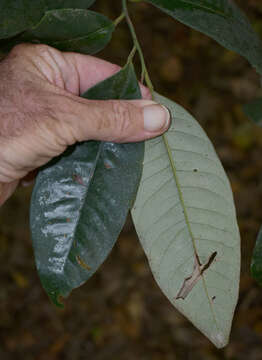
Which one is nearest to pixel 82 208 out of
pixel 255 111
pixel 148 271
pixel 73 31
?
pixel 73 31

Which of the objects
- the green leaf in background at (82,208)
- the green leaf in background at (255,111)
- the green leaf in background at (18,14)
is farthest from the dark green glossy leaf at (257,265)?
the green leaf in background at (18,14)

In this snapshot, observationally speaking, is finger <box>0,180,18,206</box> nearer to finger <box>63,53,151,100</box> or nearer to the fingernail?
finger <box>63,53,151,100</box>

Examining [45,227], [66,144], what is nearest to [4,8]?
[66,144]

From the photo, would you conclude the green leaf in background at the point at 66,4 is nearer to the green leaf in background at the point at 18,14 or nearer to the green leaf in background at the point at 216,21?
the green leaf in background at the point at 18,14

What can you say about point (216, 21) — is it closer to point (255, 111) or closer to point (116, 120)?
point (116, 120)

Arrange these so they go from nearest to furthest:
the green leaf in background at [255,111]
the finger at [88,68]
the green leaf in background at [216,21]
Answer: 1. the green leaf in background at [216,21]
2. the finger at [88,68]
3. the green leaf in background at [255,111]
